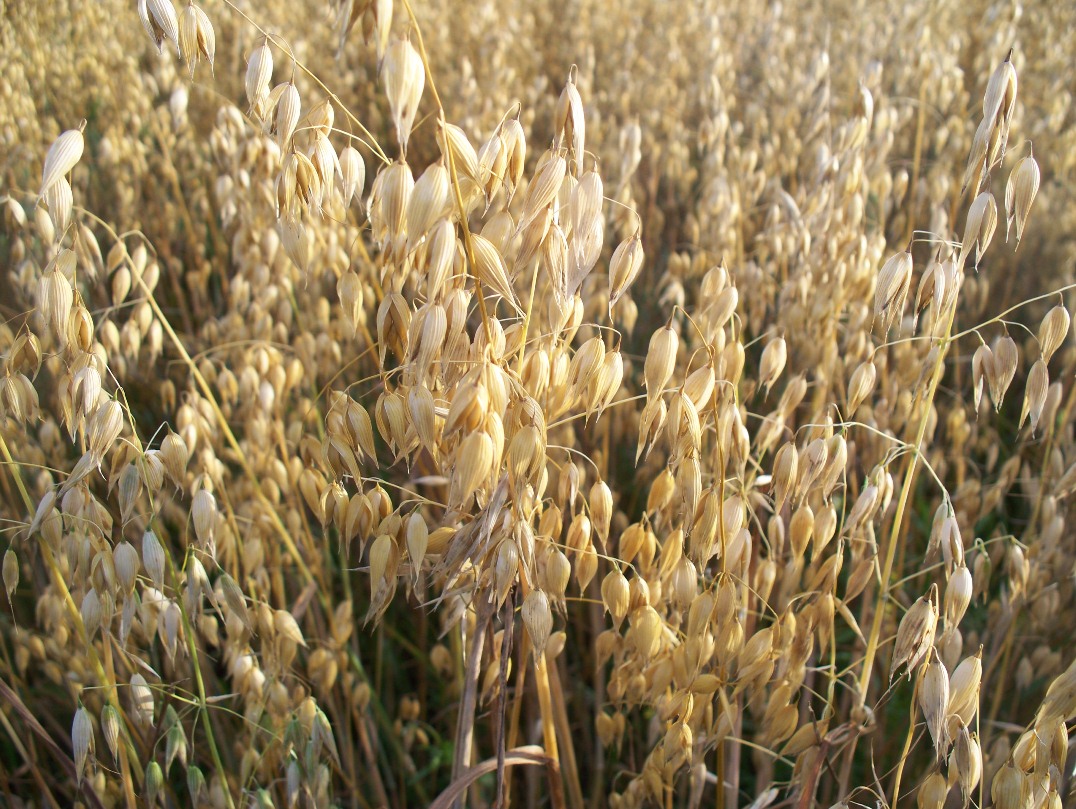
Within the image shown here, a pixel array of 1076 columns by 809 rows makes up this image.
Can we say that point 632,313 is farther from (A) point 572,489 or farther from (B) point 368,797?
(B) point 368,797

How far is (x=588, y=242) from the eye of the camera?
29.4 inches

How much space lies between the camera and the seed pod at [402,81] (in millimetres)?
624

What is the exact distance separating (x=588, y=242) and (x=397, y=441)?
26cm

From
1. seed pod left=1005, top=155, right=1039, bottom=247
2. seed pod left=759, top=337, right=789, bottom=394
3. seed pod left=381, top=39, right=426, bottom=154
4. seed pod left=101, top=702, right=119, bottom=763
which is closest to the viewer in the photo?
seed pod left=381, top=39, right=426, bottom=154

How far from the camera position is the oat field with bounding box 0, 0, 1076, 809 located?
2.50 feet

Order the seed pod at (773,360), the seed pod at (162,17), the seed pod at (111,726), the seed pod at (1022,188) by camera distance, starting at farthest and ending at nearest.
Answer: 1. the seed pod at (773,360)
2. the seed pod at (111,726)
3. the seed pod at (1022,188)
4. the seed pod at (162,17)

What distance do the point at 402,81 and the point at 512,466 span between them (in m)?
0.32

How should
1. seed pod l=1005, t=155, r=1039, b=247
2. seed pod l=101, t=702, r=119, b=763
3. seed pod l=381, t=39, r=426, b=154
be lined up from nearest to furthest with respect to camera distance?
seed pod l=381, t=39, r=426, b=154
seed pod l=1005, t=155, r=1039, b=247
seed pod l=101, t=702, r=119, b=763

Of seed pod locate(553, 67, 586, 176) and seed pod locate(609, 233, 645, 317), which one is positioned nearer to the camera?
seed pod locate(553, 67, 586, 176)

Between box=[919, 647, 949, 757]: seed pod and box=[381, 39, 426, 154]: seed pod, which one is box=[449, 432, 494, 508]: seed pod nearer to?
box=[381, 39, 426, 154]: seed pod

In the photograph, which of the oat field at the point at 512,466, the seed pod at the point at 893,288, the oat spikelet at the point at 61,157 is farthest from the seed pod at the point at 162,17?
the seed pod at the point at 893,288

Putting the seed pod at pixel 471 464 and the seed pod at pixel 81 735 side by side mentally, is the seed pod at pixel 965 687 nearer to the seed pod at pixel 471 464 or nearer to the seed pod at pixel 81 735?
the seed pod at pixel 471 464

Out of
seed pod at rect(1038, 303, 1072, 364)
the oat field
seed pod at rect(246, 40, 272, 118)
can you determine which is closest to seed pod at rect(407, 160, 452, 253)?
the oat field

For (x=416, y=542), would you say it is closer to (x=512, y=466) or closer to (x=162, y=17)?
(x=512, y=466)
